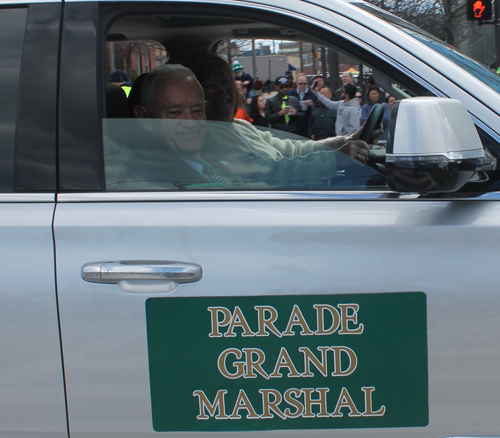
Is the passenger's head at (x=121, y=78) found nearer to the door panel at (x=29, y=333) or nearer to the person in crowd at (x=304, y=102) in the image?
the person in crowd at (x=304, y=102)

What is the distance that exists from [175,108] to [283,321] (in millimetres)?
783

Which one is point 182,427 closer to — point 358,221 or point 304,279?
point 304,279

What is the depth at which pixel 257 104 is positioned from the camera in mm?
3119

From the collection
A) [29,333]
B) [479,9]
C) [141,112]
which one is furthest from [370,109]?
[479,9]

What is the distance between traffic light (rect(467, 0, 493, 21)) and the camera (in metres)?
8.51

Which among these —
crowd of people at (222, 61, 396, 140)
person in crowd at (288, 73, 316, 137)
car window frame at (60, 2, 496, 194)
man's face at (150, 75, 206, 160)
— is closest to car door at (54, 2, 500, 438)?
car window frame at (60, 2, 496, 194)

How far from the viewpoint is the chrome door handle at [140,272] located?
141cm

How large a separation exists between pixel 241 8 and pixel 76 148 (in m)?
0.53

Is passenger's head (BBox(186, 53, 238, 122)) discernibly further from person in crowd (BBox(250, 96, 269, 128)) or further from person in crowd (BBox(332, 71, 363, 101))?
person in crowd (BBox(332, 71, 363, 101))

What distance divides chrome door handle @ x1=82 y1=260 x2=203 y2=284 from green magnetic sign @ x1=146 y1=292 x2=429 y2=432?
0.05 m

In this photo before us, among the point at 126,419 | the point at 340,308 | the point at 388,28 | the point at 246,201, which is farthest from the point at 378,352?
the point at 388,28

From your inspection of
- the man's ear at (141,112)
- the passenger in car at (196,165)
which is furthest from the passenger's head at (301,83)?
the passenger in car at (196,165)

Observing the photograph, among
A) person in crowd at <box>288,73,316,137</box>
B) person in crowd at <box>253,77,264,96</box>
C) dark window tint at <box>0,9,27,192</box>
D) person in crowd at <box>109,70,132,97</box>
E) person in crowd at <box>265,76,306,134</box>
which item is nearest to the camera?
dark window tint at <box>0,9,27,192</box>

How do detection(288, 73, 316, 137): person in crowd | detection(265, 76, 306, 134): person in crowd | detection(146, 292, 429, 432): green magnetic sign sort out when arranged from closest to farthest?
detection(146, 292, 429, 432): green magnetic sign → detection(288, 73, 316, 137): person in crowd → detection(265, 76, 306, 134): person in crowd
